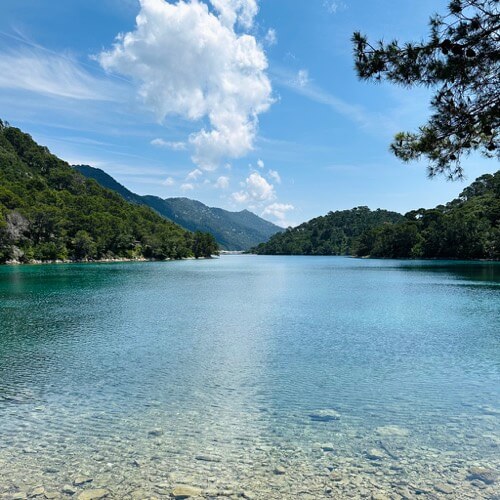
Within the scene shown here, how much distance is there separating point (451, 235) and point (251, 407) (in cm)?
12223

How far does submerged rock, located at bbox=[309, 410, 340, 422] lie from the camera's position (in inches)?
414

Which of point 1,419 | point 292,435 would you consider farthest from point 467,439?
point 1,419

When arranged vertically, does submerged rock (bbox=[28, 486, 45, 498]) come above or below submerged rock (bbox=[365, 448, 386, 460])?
below

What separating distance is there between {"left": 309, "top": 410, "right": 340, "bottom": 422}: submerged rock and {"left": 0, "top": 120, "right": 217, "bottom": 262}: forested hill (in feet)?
Result: 315

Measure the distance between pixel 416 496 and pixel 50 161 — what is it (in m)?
211

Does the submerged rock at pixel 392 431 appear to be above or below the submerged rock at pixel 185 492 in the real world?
above

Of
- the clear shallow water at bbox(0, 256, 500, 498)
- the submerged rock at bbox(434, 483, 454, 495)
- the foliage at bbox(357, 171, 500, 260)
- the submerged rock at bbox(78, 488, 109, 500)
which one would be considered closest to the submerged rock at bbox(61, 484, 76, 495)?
the clear shallow water at bbox(0, 256, 500, 498)

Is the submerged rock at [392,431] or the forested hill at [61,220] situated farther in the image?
the forested hill at [61,220]

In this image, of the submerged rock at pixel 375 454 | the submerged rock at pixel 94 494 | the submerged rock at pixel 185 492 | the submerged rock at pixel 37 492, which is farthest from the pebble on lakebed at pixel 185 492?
the submerged rock at pixel 375 454

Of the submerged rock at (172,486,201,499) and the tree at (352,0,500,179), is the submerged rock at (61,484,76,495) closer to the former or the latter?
the submerged rock at (172,486,201,499)

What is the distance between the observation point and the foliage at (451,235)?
11044 cm

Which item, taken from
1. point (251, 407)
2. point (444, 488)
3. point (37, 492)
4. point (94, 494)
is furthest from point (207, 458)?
point (444, 488)

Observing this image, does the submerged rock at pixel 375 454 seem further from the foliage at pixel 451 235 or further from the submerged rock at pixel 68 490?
the foliage at pixel 451 235

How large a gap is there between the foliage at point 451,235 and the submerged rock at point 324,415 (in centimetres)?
11166
